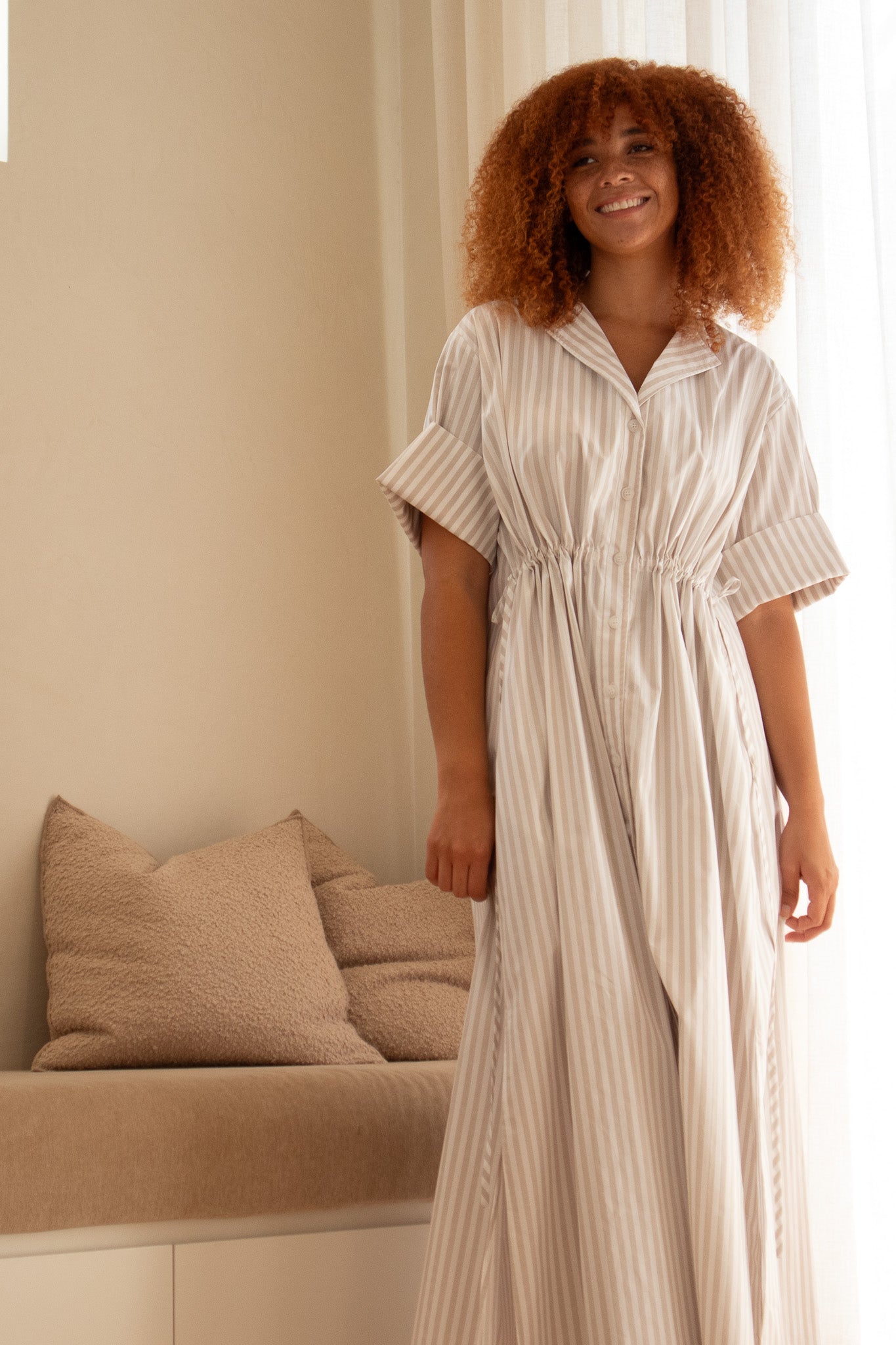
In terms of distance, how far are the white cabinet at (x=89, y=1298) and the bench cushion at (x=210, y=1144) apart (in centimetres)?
4

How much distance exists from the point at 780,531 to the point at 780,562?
32 mm

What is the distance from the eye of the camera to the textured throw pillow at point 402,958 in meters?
1.85

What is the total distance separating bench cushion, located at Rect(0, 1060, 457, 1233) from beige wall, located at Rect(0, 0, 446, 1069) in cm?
63

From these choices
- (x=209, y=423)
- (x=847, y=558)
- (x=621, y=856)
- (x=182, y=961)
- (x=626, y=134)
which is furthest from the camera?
(x=209, y=423)

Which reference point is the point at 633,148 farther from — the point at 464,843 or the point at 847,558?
the point at 464,843

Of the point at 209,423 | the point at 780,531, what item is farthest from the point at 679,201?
the point at 209,423

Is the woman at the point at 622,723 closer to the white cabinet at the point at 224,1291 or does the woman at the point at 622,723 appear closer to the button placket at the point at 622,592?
the button placket at the point at 622,592

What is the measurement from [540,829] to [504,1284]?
378 millimetres

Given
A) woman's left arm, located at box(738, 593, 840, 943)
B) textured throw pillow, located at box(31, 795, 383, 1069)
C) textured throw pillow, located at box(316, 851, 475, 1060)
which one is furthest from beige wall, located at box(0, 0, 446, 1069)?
woman's left arm, located at box(738, 593, 840, 943)

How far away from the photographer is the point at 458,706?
1240mm

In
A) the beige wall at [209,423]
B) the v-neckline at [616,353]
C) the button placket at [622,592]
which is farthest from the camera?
the beige wall at [209,423]

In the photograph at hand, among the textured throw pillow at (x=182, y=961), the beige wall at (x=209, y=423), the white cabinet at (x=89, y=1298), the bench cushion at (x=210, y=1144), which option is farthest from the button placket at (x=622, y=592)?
the beige wall at (x=209, y=423)

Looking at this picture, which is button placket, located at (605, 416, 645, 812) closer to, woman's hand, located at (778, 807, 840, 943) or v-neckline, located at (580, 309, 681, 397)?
v-neckline, located at (580, 309, 681, 397)

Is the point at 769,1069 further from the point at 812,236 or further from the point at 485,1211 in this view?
the point at 812,236
